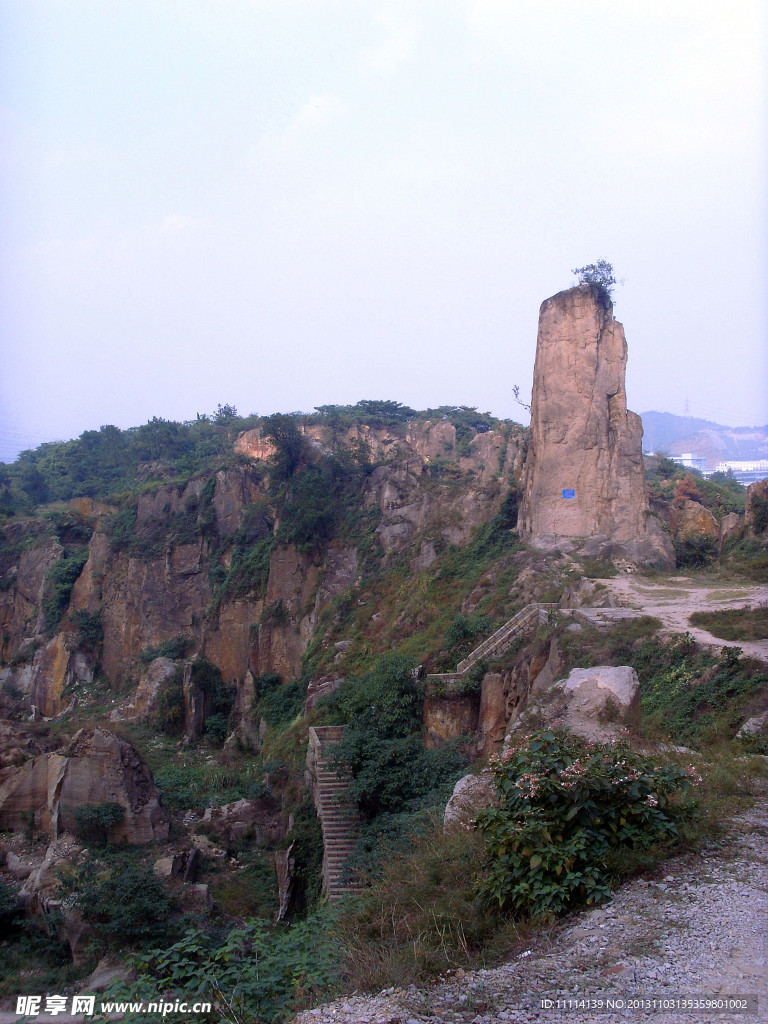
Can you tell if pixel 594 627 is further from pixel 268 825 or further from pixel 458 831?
pixel 268 825

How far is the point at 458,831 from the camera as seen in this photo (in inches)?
268

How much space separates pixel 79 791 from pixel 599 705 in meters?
10.0

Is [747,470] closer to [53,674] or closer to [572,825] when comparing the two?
[53,674]

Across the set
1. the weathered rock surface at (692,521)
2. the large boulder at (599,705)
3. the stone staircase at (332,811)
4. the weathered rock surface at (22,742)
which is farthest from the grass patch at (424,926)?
the weathered rock surface at (692,521)

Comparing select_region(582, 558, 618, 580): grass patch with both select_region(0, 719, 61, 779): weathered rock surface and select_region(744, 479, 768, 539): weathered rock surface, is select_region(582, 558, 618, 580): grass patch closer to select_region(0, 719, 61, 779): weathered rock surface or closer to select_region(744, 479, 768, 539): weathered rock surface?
select_region(744, 479, 768, 539): weathered rock surface

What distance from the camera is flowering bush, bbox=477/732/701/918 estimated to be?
492 cm

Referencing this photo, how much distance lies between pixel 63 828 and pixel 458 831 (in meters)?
9.41

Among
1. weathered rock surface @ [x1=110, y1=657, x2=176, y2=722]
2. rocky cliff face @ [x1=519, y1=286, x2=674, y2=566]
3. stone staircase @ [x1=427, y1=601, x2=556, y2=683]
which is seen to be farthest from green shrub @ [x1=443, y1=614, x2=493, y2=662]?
weathered rock surface @ [x1=110, y1=657, x2=176, y2=722]

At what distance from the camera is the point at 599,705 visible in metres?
8.58

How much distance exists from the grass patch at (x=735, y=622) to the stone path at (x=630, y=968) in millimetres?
7503

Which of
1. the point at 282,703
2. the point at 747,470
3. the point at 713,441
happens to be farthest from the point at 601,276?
the point at 713,441

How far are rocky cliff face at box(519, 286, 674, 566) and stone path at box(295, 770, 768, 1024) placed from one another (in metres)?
14.5

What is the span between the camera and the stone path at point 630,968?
379 centimetres

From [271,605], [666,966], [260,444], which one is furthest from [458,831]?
[260,444]
